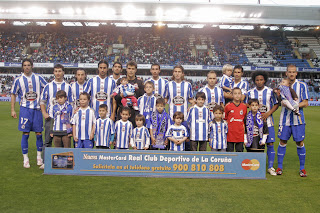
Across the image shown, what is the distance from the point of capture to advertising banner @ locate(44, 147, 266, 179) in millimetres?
4430

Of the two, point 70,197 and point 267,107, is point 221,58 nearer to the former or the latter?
point 267,107

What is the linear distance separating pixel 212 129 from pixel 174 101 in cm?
93

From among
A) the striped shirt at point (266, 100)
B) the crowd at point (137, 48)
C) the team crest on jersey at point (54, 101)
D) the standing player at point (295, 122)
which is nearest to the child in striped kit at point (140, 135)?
the team crest on jersey at point (54, 101)

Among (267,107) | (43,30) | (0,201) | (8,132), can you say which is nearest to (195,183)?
(267,107)

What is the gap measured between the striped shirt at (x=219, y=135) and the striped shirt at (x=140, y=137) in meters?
1.19

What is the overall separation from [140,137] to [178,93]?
1178mm

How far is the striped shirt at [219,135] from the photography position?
193 inches

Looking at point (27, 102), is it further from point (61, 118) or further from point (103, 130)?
point (103, 130)

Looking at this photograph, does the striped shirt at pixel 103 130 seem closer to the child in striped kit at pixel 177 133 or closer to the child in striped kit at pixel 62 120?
the child in striped kit at pixel 62 120

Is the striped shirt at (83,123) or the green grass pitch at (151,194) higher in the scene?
the striped shirt at (83,123)

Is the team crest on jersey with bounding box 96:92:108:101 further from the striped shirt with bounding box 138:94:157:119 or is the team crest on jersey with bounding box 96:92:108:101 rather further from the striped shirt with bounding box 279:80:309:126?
the striped shirt with bounding box 279:80:309:126

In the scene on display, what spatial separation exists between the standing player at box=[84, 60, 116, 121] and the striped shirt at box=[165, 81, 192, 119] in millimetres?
1134

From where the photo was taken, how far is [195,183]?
4.30 m

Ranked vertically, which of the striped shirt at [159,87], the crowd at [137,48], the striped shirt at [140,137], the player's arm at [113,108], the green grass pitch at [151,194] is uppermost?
the crowd at [137,48]
